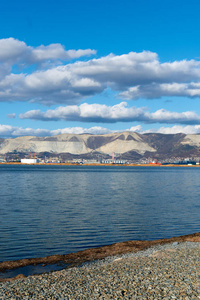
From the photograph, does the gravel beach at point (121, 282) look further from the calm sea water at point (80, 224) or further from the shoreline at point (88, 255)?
the calm sea water at point (80, 224)

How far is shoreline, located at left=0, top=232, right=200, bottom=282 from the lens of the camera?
64.7ft

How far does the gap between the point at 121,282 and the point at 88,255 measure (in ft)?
25.4

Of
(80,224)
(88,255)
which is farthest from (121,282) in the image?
(80,224)

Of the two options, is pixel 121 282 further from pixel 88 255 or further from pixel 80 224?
pixel 80 224

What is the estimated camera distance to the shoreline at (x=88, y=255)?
19.7 m

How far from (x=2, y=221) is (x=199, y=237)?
68.6 feet

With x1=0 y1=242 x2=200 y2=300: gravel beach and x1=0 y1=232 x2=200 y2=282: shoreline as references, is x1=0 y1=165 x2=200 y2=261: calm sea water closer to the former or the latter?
x1=0 y1=232 x2=200 y2=282: shoreline

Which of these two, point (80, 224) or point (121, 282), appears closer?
point (121, 282)

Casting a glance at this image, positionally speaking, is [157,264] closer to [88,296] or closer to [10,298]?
[88,296]

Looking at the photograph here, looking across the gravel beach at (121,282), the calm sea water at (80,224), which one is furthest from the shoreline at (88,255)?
the gravel beach at (121,282)

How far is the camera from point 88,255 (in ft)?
70.7

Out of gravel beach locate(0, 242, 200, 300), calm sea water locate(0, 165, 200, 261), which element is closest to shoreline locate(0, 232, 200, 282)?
calm sea water locate(0, 165, 200, 261)

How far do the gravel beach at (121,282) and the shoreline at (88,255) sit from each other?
1751mm

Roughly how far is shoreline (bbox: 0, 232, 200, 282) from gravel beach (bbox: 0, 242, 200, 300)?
5.75 feet
